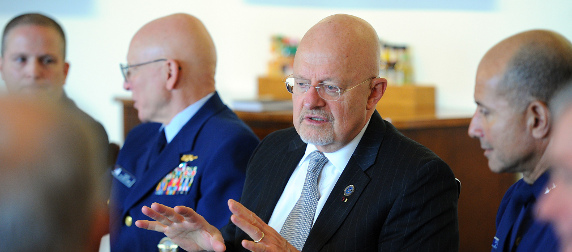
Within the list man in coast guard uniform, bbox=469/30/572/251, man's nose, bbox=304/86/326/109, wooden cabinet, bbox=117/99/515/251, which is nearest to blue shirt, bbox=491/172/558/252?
man in coast guard uniform, bbox=469/30/572/251

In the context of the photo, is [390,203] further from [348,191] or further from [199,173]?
[199,173]

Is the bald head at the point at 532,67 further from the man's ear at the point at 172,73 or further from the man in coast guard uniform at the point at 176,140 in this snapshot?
the man's ear at the point at 172,73

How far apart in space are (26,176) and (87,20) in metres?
6.28

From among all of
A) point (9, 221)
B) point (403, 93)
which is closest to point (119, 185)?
point (9, 221)

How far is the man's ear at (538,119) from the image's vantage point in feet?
5.43

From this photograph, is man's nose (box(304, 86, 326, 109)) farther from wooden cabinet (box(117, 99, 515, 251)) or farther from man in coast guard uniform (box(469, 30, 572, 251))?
wooden cabinet (box(117, 99, 515, 251))

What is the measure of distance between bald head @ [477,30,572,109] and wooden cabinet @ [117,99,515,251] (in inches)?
82.1

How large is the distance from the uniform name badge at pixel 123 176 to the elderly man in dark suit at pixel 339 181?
68 cm

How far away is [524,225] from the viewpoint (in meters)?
1.78

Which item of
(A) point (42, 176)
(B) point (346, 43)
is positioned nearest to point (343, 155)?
(B) point (346, 43)

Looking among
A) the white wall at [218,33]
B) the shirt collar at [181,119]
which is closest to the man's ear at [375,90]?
the shirt collar at [181,119]

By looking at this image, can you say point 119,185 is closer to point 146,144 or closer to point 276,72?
point 146,144

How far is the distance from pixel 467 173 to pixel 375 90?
6.45 feet

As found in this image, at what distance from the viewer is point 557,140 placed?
1039mm
